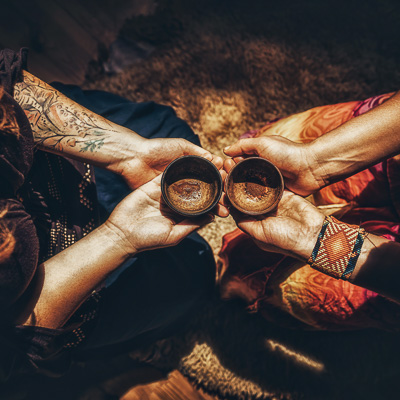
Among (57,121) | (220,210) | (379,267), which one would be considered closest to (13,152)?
(57,121)

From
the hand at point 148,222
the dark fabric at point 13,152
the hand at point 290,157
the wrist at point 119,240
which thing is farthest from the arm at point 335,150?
the dark fabric at point 13,152

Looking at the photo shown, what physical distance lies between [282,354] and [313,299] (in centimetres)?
45

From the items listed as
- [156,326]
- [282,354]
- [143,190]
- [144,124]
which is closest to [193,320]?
[156,326]

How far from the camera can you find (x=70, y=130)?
0.80 metres

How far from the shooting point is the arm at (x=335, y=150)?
0.75 m

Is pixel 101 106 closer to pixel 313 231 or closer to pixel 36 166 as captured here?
pixel 36 166

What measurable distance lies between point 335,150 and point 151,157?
525 millimetres

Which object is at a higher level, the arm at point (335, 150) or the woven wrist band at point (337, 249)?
the arm at point (335, 150)

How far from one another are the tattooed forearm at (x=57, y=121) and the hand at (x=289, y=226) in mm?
467

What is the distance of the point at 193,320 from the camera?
1166 millimetres

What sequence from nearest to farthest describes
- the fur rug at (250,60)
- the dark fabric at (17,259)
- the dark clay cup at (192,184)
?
the dark fabric at (17,259)
the dark clay cup at (192,184)
the fur rug at (250,60)

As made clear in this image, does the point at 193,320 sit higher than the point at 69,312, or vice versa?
the point at 69,312

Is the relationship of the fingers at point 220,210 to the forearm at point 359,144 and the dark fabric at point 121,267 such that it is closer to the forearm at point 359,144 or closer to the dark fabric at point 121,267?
the dark fabric at point 121,267

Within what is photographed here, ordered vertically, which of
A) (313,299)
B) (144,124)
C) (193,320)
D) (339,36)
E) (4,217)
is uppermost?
(339,36)
